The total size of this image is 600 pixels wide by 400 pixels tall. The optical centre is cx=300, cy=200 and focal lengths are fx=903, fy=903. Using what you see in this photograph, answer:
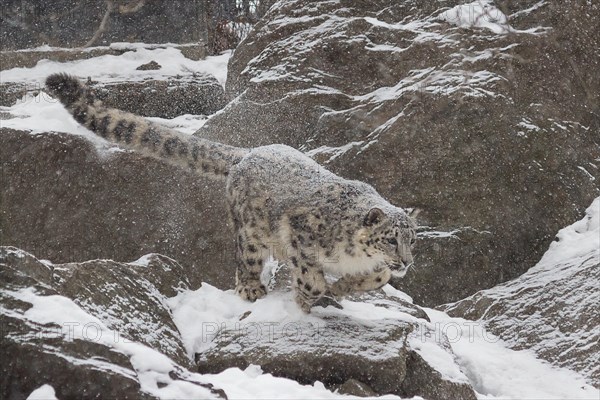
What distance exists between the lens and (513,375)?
7227mm

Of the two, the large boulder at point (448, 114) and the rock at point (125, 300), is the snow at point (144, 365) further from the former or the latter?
the large boulder at point (448, 114)

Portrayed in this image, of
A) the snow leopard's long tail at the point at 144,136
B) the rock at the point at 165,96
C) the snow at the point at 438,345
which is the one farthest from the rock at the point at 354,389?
the rock at the point at 165,96

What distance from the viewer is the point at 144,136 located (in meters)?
7.77

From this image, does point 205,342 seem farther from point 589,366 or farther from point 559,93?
point 559,93

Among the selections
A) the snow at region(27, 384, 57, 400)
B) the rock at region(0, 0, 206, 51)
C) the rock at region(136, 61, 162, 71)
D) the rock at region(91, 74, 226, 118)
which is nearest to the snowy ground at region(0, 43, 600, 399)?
the snow at region(27, 384, 57, 400)

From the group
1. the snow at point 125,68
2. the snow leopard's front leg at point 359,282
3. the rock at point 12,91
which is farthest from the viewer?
the snow at point 125,68

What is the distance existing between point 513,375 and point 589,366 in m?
0.59

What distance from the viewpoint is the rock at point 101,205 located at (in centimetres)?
893

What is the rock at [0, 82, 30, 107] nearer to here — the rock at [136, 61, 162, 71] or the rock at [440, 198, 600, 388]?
the rock at [136, 61, 162, 71]

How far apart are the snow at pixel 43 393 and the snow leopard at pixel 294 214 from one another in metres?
2.41

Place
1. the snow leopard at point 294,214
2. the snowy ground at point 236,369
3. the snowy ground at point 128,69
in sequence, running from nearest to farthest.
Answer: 1. the snowy ground at point 236,369
2. the snow leopard at point 294,214
3. the snowy ground at point 128,69

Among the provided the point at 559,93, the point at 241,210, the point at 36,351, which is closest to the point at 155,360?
the point at 36,351

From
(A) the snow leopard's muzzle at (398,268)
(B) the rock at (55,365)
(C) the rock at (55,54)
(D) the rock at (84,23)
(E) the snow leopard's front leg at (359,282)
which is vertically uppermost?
(D) the rock at (84,23)

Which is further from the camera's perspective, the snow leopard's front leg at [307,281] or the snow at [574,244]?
the snow at [574,244]
